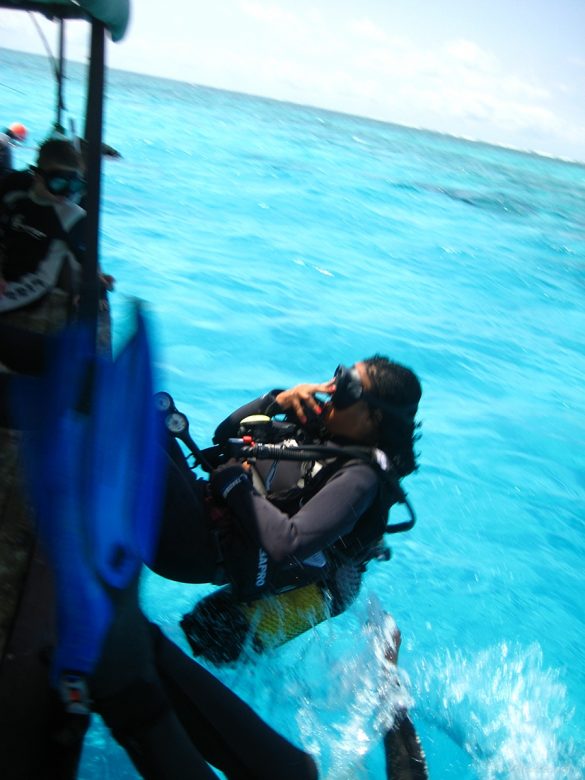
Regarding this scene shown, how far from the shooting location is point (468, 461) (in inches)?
236

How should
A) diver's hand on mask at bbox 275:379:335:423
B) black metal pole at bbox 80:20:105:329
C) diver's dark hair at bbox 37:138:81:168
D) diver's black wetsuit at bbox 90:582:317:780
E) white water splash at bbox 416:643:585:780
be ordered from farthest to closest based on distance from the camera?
1. diver's dark hair at bbox 37:138:81:168
2. white water splash at bbox 416:643:585:780
3. diver's hand on mask at bbox 275:379:335:423
4. black metal pole at bbox 80:20:105:329
5. diver's black wetsuit at bbox 90:582:317:780

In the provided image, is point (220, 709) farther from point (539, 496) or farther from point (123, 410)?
point (539, 496)

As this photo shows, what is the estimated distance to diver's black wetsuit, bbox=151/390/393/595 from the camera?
1.92 meters

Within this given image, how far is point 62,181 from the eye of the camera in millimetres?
3754

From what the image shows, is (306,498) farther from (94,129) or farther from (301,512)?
(94,129)

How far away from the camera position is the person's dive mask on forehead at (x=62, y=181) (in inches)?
148

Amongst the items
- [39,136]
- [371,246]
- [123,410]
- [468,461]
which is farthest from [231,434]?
[39,136]

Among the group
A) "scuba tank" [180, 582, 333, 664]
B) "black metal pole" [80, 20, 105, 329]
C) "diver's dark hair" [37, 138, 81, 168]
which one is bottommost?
"scuba tank" [180, 582, 333, 664]

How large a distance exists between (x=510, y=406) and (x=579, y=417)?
79 centimetres

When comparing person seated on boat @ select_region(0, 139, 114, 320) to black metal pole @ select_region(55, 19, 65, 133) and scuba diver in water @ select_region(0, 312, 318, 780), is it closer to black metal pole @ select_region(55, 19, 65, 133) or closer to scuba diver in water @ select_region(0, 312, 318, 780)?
black metal pole @ select_region(55, 19, 65, 133)

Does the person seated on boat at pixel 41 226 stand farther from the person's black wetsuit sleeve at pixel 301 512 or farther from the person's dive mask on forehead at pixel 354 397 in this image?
the person's black wetsuit sleeve at pixel 301 512

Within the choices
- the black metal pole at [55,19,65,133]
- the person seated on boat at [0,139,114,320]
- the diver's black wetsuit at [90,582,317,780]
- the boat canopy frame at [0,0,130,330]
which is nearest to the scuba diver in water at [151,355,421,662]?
the diver's black wetsuit at [90,582,317,780]

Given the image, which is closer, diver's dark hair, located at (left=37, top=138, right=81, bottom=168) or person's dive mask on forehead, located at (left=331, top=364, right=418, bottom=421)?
person's dive mask on forehead, located at (left=331, top=364, right=418, bottom=421)

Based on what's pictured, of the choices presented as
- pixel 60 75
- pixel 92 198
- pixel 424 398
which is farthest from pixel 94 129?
pixel 424 398
